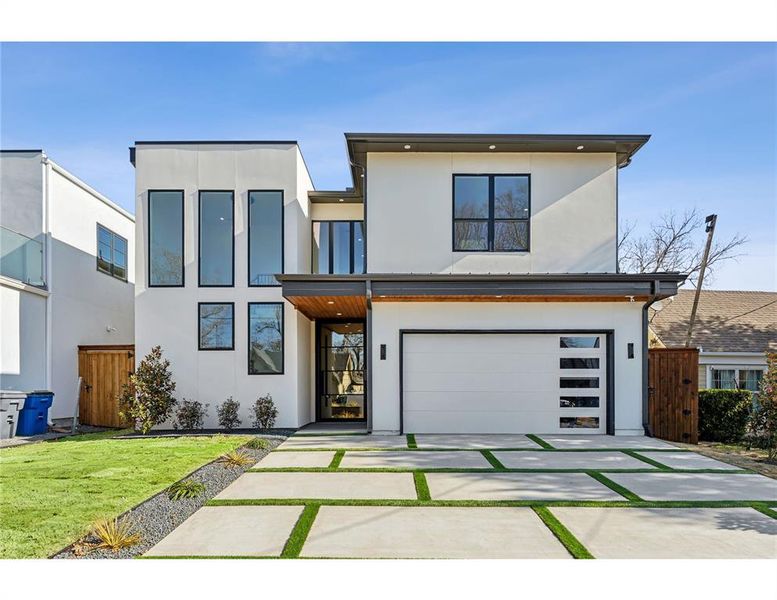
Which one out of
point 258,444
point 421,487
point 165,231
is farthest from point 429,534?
point 165,231

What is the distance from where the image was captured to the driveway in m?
4.70

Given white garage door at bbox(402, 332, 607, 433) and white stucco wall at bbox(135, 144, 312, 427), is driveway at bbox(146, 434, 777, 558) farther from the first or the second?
white stucco wall at bbox(135, 144, 312, 427)

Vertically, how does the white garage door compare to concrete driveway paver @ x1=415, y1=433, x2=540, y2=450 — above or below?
above

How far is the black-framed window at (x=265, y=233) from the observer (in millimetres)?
12117

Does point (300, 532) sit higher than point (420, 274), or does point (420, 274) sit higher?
point (420, 274)

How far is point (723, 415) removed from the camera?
36.8ft

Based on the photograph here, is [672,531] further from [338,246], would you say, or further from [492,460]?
[338,246]

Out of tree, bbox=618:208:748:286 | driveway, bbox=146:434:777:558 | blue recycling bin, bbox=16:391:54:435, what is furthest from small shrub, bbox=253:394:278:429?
tree, bbox=618:208:748:286

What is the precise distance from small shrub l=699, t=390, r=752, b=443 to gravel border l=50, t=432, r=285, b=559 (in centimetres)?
942

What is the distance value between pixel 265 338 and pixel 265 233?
7.87 ft

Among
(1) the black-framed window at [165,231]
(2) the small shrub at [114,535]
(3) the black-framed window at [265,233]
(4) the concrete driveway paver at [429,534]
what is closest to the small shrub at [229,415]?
(3) the black-framed window at [265,233]

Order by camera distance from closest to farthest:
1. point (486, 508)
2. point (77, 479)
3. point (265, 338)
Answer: point (486, 508)
point (77, 479)
point (265, 338)

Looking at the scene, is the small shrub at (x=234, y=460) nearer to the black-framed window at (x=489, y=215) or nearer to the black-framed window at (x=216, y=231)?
the black-framed window at (x=216, y=231)
